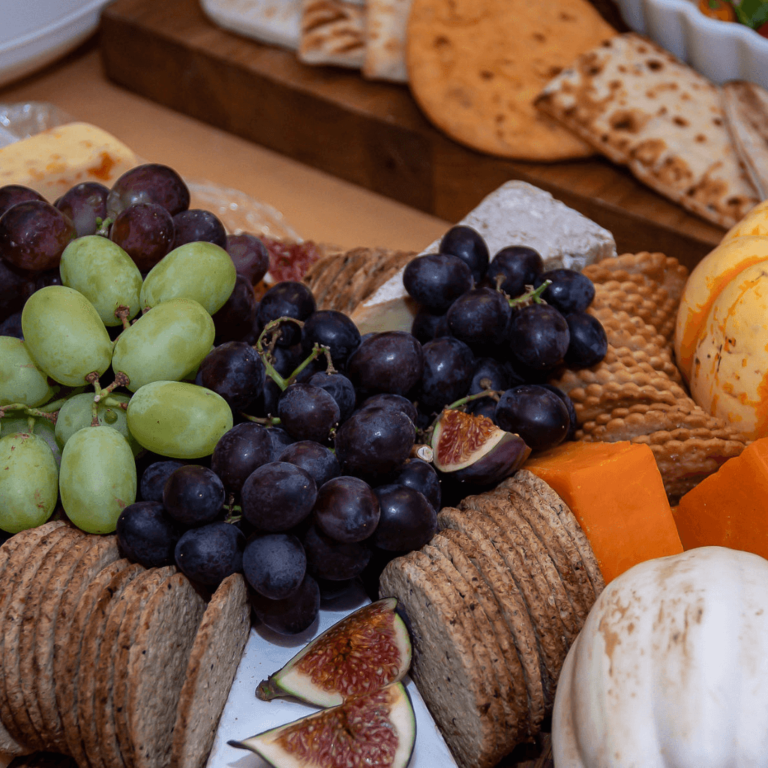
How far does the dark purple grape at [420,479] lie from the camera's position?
0.82m

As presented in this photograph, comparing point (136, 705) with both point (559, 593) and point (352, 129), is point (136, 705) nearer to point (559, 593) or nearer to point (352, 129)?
point (559, 593)

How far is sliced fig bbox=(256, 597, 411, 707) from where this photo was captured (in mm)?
771

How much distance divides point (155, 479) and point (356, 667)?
0.86 ft

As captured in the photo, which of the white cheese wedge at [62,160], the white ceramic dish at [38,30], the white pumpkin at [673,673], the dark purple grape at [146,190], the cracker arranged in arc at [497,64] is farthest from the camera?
the white ceramic dish at [38,30]

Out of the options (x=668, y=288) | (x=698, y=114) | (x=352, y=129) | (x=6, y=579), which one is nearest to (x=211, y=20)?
(x=352, y=129)

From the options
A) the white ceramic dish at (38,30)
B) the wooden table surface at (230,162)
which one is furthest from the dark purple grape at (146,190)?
the white ceramic dish at (38,30)

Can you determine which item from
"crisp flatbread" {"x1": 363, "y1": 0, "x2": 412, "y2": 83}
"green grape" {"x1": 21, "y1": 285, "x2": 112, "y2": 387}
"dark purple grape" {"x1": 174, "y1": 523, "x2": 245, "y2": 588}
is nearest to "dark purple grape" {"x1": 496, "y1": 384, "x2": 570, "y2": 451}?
"dark purple grape" {"x1": 174, "y1": 523, "x2": 245, "y2": 588}

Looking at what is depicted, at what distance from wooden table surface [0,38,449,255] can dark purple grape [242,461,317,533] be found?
1.17 metres

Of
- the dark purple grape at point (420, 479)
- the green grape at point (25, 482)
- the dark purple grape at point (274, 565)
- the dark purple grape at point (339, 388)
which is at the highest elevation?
the dark purple grape at point (339, 388)

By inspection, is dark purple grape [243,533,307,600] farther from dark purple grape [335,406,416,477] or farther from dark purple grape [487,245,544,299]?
dark purple grape [487,245,544,299]

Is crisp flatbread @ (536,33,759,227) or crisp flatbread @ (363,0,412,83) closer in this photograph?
crisp flatbread @ (536,33,759,227)

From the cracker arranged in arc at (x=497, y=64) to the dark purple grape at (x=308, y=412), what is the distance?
110 centimetres

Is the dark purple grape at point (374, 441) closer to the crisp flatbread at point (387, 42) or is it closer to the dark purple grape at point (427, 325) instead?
the dark purple grape at point (427, 325)

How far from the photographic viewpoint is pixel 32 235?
880 millimetres
